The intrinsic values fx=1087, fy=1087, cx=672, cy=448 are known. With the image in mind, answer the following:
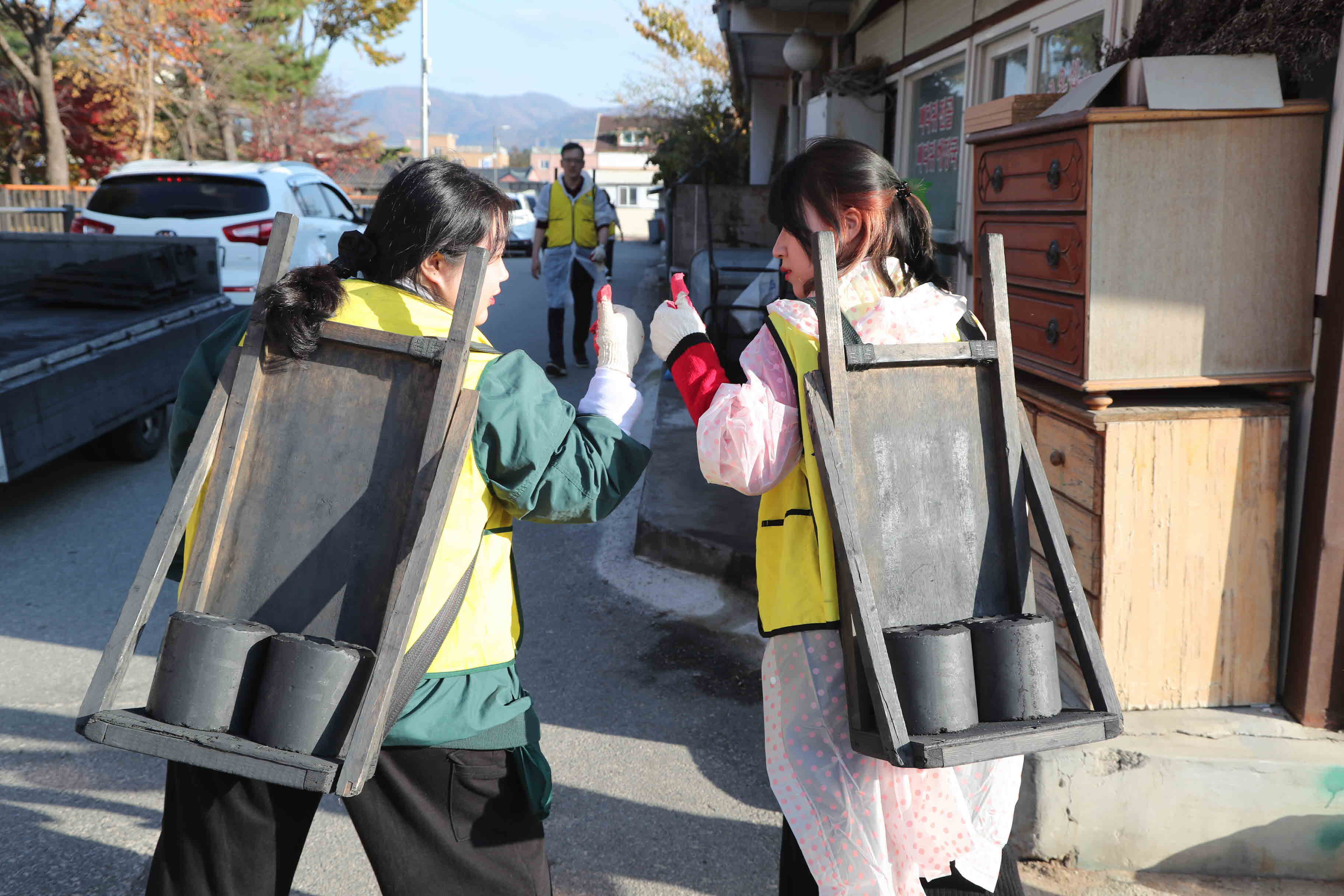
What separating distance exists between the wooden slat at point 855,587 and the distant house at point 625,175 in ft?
150

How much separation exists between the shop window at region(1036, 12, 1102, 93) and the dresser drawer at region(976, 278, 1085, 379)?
1358 mm

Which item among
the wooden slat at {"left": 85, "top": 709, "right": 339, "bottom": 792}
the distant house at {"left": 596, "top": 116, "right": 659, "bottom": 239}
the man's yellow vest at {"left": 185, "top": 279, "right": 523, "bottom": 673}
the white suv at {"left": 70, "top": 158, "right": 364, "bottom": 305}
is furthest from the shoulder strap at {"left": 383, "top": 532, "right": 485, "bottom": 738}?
the distant house at {"left": 596, "top": 116, "right": 659, "bottom": 239}

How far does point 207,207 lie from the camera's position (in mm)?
9164

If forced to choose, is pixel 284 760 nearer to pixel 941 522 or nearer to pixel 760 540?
pixel 760 540

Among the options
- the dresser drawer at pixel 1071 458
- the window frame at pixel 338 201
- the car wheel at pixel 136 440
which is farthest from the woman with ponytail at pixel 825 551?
the window frame at pixel 338 201

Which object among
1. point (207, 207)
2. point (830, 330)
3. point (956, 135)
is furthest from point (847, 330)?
point (207, 207)

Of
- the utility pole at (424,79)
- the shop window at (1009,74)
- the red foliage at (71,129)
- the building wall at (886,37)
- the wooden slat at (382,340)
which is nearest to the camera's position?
the wooden slat at (382,340)

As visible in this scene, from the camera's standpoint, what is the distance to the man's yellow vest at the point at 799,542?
1.75m

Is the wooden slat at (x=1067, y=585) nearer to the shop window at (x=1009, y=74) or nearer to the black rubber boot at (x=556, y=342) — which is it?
the shop window at (x=1009, y=74)

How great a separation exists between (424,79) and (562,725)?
1265 inches

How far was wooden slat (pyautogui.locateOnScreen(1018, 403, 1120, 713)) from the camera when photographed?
174 cm

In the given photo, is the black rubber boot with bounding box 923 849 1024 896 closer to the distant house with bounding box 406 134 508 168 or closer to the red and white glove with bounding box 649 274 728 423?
the red and white glove with bounding box 649 274 728 423

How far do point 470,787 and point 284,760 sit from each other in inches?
13.2

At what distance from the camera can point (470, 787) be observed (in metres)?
1.77
